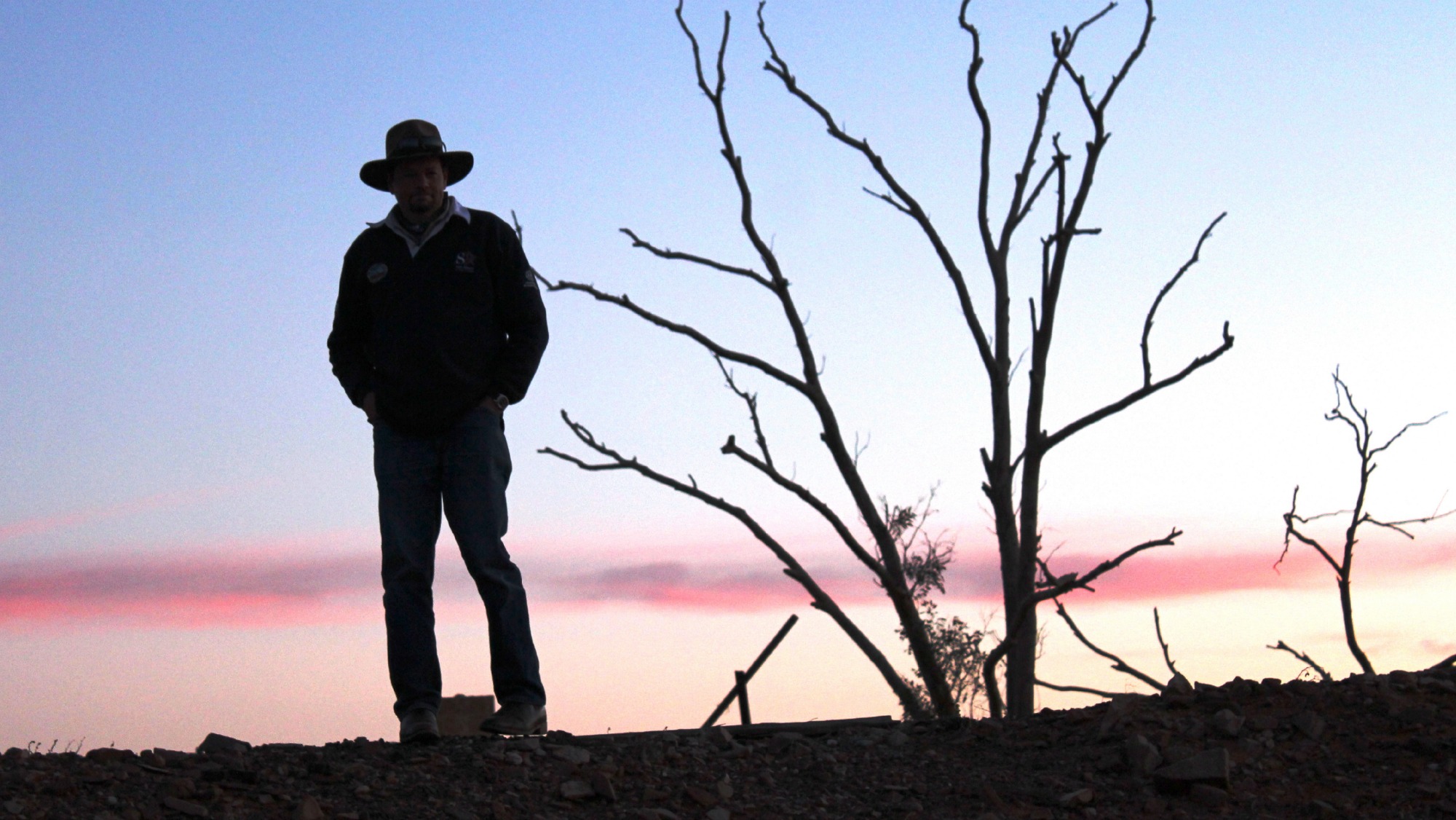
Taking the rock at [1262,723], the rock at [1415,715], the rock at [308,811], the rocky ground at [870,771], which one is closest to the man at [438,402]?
the rocky ground at [870,771]

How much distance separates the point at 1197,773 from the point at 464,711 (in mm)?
3751

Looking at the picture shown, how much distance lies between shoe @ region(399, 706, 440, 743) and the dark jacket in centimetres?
112

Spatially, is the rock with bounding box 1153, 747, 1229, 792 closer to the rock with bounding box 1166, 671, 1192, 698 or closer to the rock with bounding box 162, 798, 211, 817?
the rock with bounding box 1166, 671, 1192, 698

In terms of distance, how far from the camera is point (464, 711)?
6883 mm

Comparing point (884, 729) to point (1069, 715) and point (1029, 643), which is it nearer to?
point (1069, 715)

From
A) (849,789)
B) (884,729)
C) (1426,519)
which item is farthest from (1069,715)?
(1426,519)

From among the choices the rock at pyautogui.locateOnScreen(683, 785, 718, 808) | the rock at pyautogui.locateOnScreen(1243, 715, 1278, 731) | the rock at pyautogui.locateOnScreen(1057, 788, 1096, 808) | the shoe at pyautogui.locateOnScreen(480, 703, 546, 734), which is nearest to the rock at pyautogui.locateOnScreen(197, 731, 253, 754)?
the shoe at pyautogui.locateOnScreen(480, 703, 546, 734)

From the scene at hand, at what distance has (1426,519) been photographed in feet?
28.6

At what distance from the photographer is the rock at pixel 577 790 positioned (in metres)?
4.51

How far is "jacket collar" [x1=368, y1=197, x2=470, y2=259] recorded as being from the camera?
17.7ft

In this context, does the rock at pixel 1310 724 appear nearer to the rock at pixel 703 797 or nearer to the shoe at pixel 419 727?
the rock at pixel 703 797

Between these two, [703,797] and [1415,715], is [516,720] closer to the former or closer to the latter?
[703,797]

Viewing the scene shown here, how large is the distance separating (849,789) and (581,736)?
1150 mm

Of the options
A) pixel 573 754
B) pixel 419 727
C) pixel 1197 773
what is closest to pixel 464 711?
pixel 419 727
